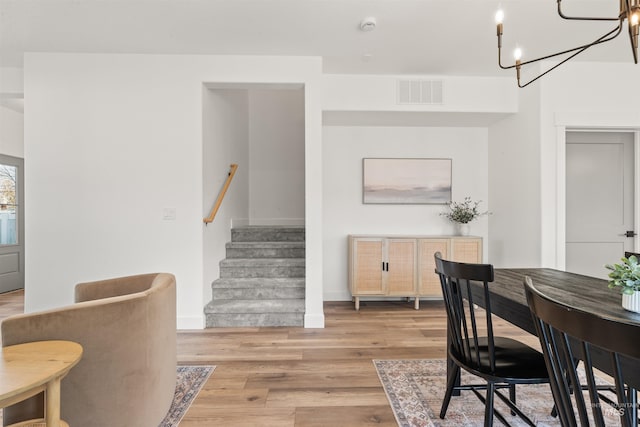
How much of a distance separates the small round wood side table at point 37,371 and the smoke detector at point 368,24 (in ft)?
9.51

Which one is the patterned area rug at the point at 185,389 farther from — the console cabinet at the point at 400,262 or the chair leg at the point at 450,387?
the console cabinet at the point at 400,262

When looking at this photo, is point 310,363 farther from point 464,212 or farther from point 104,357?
point 464,212

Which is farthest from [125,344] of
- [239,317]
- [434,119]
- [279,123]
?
[279,123]

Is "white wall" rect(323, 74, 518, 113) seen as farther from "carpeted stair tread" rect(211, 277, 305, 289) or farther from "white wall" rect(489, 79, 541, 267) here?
"carpeted stair tread" rect(211, 277, 305, 289)

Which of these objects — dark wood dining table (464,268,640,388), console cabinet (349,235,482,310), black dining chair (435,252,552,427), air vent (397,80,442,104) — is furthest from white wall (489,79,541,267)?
black dining chair (435,252,552,427)

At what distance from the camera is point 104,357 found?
4.64 feet

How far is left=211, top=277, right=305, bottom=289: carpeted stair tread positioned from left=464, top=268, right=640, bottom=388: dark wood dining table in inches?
83.7

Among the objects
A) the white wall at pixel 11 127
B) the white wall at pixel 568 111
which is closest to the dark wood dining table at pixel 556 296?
the white wall at pixel 568 111

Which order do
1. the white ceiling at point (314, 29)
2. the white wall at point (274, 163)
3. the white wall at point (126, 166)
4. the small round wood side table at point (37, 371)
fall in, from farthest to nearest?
the white wall at point (274, 163) → the white wall at point (126, 166) → the white ceiling at point (314, 29) → the small round wood side table at point (37, 371)

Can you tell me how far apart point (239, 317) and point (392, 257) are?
6.18 ft

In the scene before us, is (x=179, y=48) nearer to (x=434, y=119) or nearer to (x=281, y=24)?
(x=281, y=24)

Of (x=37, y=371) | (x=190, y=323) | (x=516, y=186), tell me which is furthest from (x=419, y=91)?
(x=37, y=371)

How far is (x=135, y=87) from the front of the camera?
3236 millimetres

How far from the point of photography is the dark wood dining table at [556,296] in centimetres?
125
